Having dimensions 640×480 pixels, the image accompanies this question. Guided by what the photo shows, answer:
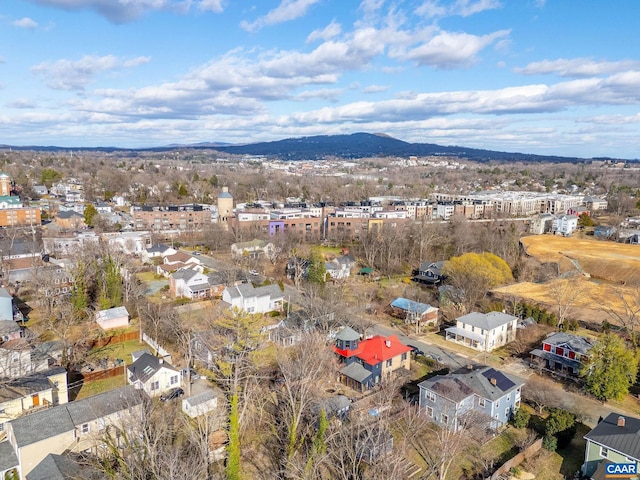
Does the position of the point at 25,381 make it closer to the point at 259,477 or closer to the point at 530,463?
the point at 259,477

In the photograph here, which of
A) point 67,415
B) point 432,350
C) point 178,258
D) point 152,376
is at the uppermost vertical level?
point 178,258

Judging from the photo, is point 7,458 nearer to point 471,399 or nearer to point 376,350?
point 376,350

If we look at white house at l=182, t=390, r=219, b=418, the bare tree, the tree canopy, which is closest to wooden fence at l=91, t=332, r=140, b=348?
white house at l=182, t=390, r=219, b=418

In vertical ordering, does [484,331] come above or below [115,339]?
above

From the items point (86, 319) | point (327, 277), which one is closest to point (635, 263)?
point (327, 277)

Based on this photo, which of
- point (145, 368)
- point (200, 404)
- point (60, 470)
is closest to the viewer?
point (60, 470)

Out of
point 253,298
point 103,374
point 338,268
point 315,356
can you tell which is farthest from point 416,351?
point 103,374

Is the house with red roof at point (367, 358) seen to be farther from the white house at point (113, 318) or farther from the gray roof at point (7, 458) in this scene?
the white house at point (113, 318)
